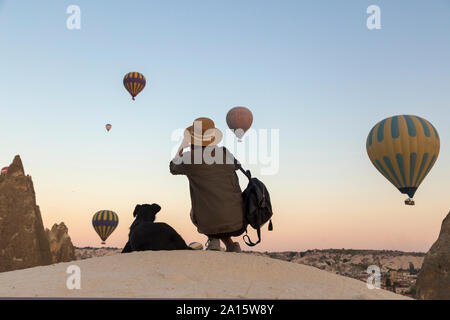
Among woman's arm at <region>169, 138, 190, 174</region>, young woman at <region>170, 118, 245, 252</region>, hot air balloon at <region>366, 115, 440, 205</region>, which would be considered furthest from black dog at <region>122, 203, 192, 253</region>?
hot air balloon at <region>366, 115, 440, 205</region>

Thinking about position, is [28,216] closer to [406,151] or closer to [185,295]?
[406,151]

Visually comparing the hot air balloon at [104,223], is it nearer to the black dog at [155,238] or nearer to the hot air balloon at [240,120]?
the hot air balloon at [240,120]

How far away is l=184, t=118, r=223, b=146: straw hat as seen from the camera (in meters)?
6.69

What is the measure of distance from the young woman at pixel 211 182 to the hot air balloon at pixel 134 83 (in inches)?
1069

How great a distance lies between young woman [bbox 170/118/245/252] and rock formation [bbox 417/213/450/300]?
2007cm

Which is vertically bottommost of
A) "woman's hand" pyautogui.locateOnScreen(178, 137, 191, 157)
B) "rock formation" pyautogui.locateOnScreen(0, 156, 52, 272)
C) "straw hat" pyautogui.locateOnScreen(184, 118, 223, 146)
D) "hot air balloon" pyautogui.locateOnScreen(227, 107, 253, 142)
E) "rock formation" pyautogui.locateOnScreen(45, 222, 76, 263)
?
"rock formation" pyautogui.locateOnScreen(45, 222, 76, 263)

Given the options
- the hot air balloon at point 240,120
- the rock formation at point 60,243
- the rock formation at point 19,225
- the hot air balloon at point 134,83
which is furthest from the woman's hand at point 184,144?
the rock formation at point 60,243

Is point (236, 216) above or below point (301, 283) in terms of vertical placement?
above

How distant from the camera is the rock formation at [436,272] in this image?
22.0m

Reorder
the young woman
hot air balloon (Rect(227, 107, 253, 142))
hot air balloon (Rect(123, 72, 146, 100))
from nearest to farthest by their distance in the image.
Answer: the young woman
hot air balloon (Rect(227, 107, 253, 142))
hot air balloon (Rect(123, 72, 146, 100))

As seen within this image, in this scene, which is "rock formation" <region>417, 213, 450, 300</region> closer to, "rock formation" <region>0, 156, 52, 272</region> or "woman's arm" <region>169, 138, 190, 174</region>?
"woman's arm" <region>169, 138, 190, 174</region>
